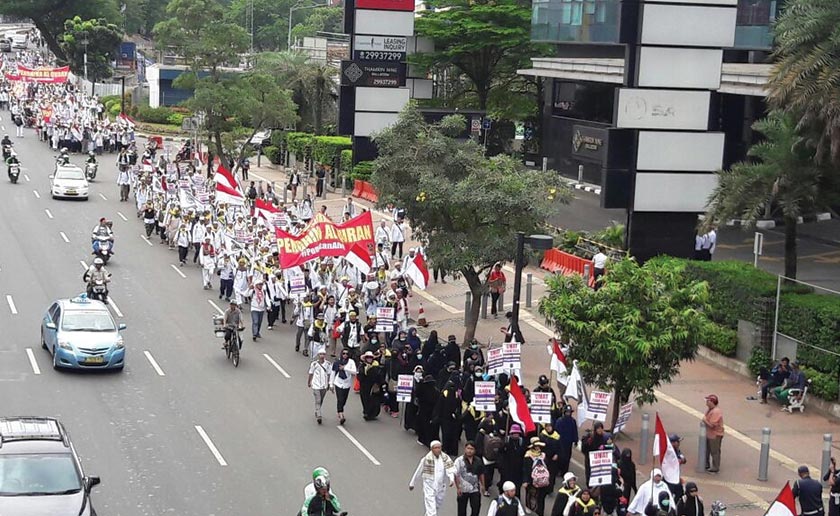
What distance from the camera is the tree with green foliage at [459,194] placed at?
2853cm

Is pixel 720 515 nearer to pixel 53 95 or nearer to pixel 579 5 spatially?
pixel 579 5

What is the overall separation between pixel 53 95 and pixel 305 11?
193 feet

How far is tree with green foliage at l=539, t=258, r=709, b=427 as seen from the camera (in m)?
22.2

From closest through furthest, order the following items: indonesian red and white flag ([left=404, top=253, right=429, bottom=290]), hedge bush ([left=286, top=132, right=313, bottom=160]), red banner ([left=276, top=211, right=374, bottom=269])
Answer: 1. red banner ([left=276, top=211, right=374, bottom=269])
2. indonesian red and white flag ([left=404, top=253, right=429, bottom=290])
3. hedge bush ([left=286, top=132, right=313, bottom=160])

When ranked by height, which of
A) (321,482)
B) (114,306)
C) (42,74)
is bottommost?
(114,306)

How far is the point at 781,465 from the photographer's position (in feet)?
76.5

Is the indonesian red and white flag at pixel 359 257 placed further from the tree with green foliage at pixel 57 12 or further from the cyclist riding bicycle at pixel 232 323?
the tree with green foliage at pixel 57 12

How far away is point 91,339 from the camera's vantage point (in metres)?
26.7

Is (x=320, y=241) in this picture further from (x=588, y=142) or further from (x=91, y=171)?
(x=588, y=142)

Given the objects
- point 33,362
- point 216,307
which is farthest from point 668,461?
point 216,307

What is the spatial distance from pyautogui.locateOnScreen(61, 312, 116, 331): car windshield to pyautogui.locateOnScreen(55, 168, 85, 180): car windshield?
25.0m

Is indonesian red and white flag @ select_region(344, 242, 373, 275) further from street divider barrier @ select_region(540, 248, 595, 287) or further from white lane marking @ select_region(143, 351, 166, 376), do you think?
street divider barrier @ select_region(540, 248, 595, 287)

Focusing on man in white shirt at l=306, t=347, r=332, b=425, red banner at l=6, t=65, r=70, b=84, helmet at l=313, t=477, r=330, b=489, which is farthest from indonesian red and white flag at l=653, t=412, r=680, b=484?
red banner at l=6, t=65, r=70, b=84

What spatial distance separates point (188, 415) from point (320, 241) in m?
7.06
